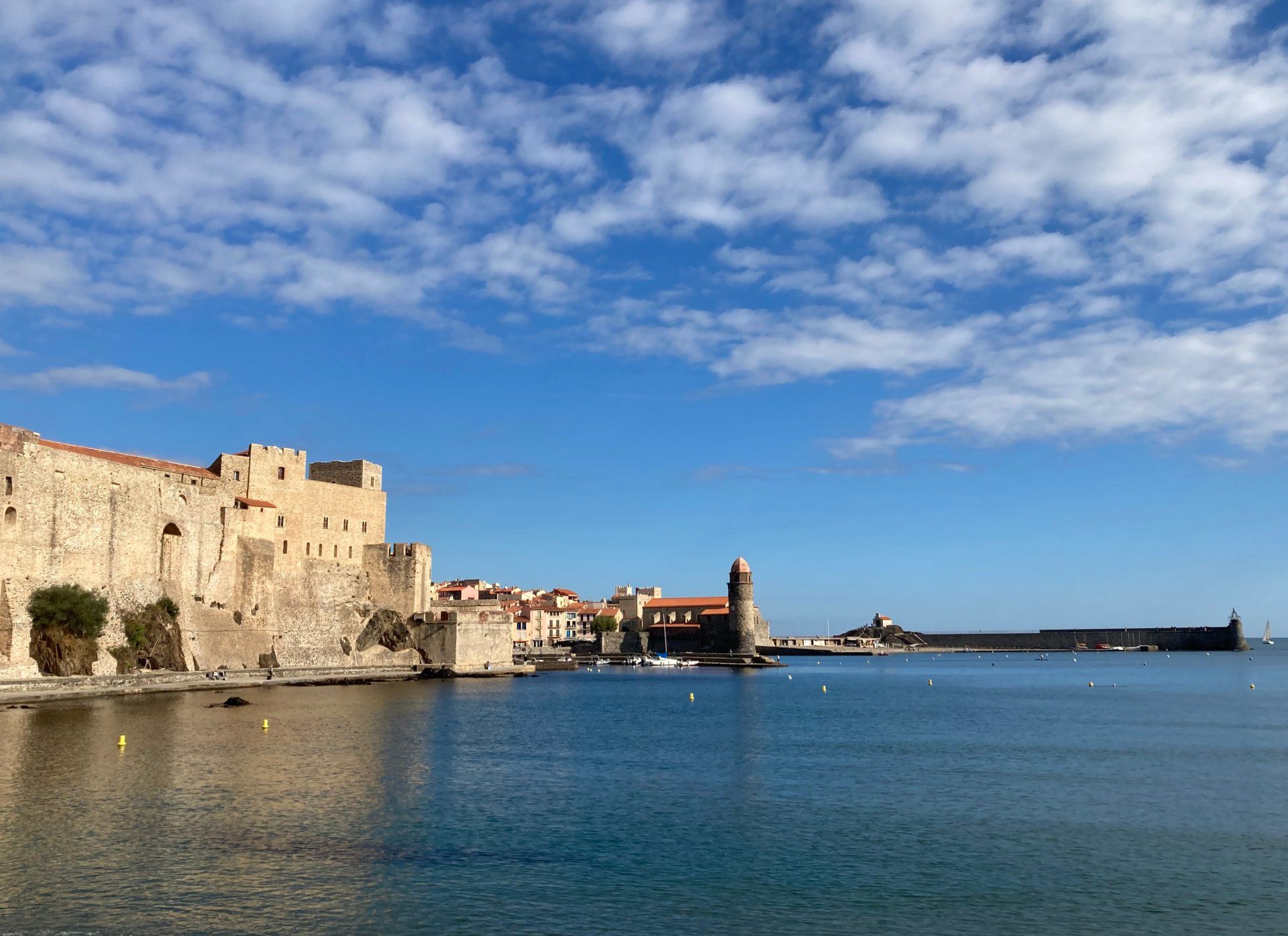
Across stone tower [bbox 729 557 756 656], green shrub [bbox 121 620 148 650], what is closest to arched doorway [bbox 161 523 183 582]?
green shrub [bbox 121 620 148 650]

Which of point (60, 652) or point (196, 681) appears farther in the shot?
point (196, 681)

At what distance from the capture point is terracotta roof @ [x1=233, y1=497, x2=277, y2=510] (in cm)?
4925

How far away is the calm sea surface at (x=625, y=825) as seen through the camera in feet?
38.1

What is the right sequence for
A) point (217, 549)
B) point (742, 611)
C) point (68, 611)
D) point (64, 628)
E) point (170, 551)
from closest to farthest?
point (68, 611)
point (64, 628)
point (170, 551)
point (217, 549)
point (742, 611)

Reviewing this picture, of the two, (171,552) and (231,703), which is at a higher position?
(171,552)

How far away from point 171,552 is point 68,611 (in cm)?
911

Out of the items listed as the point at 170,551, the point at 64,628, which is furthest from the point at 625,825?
the point at 170,551

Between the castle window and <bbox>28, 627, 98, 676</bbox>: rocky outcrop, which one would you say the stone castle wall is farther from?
<bbox>28, 627, 98, 676</bbox>: rocky outcrop

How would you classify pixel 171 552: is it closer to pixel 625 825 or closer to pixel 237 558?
pixel 237 558

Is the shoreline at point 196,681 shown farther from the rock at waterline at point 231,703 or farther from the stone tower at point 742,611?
the stone tower at point 742,611

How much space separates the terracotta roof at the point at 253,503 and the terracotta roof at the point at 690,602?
201ft

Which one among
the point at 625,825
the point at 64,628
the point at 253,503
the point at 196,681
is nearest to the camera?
the point at 625,825

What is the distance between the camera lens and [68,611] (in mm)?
35188

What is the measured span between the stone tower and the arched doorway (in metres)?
55.4
